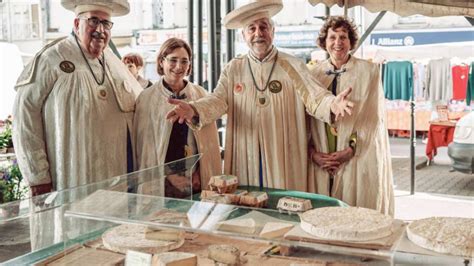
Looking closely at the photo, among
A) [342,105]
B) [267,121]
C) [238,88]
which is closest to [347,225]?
[342,105]

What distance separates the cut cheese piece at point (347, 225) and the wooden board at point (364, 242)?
13mm

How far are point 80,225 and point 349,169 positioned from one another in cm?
178

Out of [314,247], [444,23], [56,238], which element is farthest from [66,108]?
[444,23]

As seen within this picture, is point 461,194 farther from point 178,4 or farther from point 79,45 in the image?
point 178,4

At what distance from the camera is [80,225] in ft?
5.66

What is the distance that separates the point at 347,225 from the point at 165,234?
0.55 meters

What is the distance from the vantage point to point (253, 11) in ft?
9.53

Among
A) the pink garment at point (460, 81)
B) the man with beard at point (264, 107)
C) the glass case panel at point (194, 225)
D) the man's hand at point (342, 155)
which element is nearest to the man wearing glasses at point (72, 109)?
the man with beard at point (264, 107)

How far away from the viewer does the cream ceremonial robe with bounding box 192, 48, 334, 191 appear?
2.96 m

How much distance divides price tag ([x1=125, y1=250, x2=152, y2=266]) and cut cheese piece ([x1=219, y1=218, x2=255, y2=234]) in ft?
0.74

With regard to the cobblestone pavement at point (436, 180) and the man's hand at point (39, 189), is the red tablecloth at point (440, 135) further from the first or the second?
the man's hand at point (39, 189)

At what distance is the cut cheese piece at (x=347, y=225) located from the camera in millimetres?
1343

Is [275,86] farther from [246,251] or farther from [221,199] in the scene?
[246,251]

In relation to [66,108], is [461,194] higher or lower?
lower
